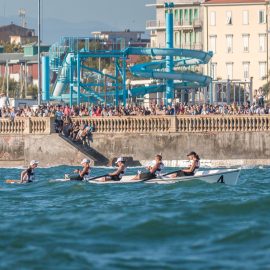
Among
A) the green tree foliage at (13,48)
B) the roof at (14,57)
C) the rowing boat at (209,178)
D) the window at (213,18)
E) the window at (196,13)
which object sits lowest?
the rowing boat at (209,178)

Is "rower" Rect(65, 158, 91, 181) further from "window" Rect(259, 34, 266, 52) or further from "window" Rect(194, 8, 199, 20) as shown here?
"window" Rect(194, 8, 199, 20)

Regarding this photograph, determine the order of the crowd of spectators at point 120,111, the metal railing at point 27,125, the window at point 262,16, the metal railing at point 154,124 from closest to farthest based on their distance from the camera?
the metal railing at point 154,124
the metal railing at point 27,125
the crowd of spectators at point 120,111
the window at point 262,16

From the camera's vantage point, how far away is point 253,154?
73188 millimetres

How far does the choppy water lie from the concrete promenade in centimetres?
1912

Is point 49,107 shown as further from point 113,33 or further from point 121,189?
point 113,33

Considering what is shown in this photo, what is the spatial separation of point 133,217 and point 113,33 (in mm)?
141957

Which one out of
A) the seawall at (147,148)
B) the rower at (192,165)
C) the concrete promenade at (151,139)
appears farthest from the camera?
the seawall at (147,148)

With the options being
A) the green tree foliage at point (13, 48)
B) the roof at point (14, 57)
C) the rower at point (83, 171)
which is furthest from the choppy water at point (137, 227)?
the green tree foliage at point (13, 48)

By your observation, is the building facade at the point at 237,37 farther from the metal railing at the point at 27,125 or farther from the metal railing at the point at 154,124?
the metal railing at the point at 27,125

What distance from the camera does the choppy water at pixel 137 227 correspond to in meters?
33.5

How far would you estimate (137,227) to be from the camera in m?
38.8

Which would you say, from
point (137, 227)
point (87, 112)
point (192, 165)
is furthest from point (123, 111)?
point (137, 227)

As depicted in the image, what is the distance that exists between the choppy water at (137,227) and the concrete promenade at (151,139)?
1912cm

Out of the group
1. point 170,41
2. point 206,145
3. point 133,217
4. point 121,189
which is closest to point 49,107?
point 206,145
